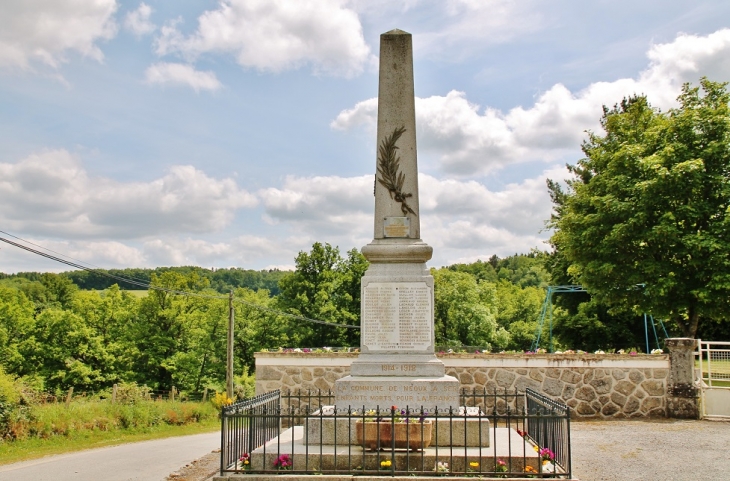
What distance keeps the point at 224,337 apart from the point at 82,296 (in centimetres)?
1154

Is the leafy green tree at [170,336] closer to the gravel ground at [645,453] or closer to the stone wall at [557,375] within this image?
the stone wall at [557,375]

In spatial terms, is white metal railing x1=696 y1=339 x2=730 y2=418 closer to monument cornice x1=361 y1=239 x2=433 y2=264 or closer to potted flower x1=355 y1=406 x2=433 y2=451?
monument cornice x1=361 y1=239 x2=433 y2=264

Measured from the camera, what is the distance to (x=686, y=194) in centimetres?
1802

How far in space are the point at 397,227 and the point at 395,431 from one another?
3022mm

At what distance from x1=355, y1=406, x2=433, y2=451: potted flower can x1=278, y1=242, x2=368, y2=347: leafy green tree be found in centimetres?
3204

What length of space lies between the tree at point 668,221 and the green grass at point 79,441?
13.2m

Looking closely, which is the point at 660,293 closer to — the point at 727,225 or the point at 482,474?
the point at 727,225

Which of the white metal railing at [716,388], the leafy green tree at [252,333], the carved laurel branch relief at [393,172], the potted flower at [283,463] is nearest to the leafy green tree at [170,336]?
the leafy green tree at [252,333]

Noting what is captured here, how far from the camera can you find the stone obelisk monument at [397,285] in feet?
28.4

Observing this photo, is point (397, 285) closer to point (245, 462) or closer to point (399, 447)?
point (399, 447)

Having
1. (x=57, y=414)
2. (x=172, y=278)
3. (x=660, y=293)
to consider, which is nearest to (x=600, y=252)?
(x=660, y=293)

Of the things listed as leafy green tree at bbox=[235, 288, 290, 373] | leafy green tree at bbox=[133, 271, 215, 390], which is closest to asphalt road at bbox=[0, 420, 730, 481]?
leafy green tree at bbox=[235, 288, 290, 373]

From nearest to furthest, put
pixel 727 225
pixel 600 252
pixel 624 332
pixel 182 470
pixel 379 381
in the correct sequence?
pixel 379 381
pixel 182 470
pixel 727 225
pixel 600 252
pixel 624 332

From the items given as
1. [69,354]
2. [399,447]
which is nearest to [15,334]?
[69,354]
